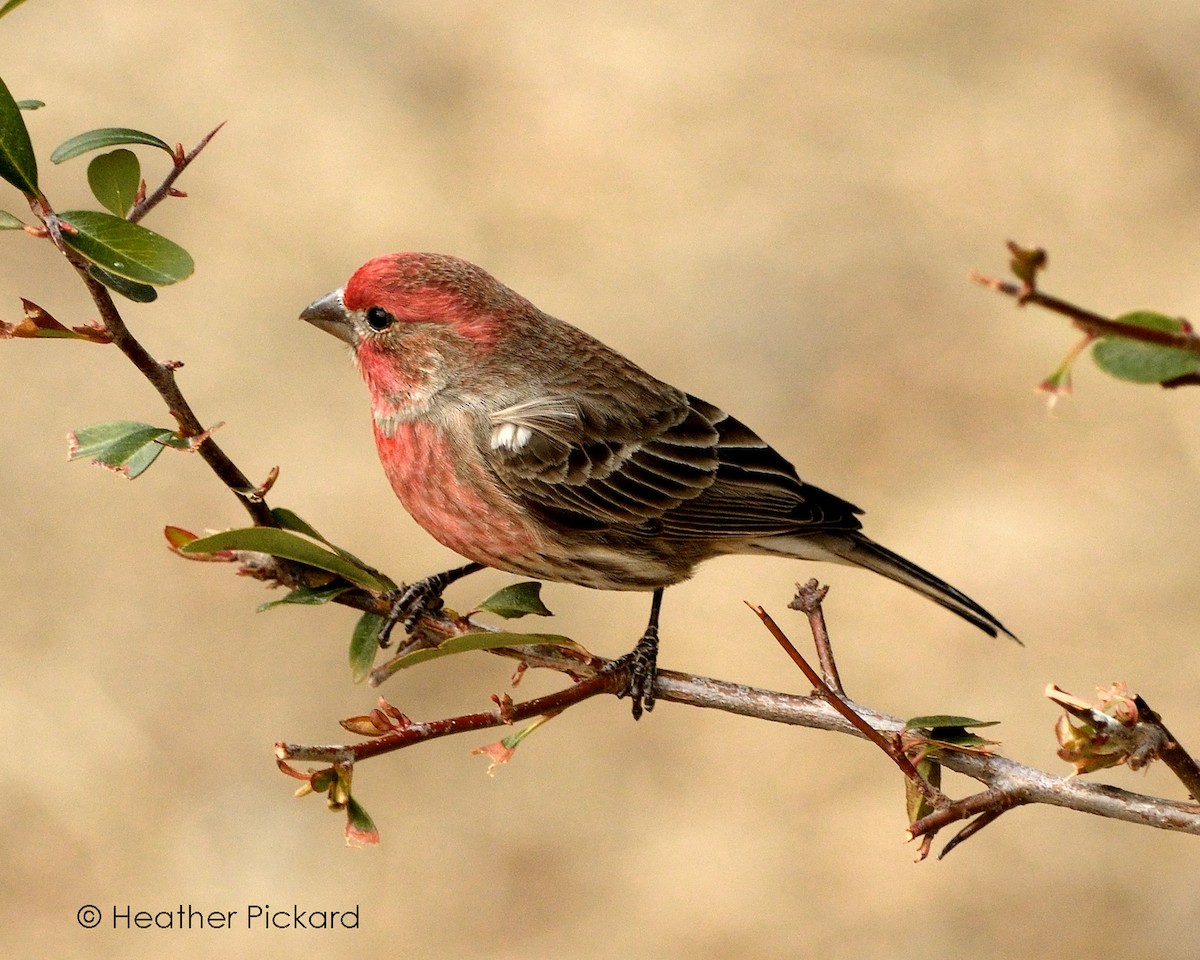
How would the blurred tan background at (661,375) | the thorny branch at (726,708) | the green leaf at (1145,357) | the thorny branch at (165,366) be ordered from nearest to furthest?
the green leaf at (1145,357), the thorny branch at (726,708), the thorny branch at (165,366), the blurred tan background at (661,375)

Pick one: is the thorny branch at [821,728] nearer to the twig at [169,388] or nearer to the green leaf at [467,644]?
the green leaf at [467,644]

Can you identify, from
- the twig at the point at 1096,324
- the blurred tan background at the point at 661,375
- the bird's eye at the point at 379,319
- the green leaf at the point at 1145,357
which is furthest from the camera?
the blurred tan background at the point at 661,375

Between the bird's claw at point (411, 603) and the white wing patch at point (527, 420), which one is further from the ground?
the white wing patch at point (527, 420)

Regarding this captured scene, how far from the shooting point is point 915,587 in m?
4.13

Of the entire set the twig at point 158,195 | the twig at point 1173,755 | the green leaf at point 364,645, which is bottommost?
the twig at point 1173,755

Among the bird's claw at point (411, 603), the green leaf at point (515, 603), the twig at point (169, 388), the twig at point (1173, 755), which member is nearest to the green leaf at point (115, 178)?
the twig at point (169, 388)

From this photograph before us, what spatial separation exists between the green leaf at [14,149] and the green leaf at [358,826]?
1.09 metres

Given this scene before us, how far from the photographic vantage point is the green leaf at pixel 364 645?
2691mm

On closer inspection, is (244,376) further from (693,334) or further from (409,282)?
(409,282)

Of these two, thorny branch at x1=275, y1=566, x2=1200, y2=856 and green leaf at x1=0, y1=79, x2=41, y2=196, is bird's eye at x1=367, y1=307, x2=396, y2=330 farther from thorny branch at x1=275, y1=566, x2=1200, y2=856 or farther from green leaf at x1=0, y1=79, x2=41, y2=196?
green leaf at x1=0, y1=79, x2=41, y2=196

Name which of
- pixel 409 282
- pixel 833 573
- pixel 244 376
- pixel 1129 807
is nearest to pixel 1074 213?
pixel 833 573

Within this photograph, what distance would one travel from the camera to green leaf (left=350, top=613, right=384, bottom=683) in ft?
8.83

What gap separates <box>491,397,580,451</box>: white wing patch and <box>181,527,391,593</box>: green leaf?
121 cm

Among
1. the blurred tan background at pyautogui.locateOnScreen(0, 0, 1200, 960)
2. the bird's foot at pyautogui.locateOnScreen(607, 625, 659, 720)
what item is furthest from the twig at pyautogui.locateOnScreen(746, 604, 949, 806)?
the blurred tan background at pyautogui.locateOnScreen(0, 0, 1200, 960)
